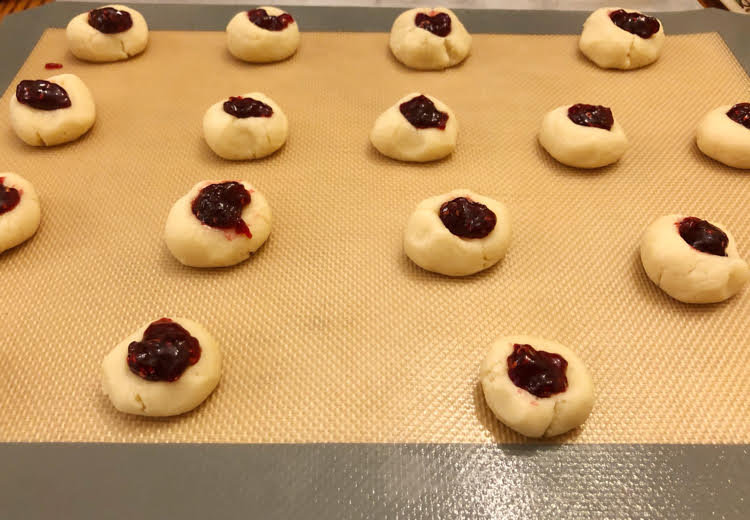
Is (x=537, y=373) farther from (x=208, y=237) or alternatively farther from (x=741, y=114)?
(x=741, y=114)

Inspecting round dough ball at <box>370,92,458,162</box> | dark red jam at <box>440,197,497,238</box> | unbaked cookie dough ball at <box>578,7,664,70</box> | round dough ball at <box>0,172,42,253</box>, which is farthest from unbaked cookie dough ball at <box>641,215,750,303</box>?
round dough ball at <box>0,172,42,253</box>

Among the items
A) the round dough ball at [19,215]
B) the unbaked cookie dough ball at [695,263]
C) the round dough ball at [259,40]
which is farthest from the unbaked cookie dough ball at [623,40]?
the round dough ball at [19,215]

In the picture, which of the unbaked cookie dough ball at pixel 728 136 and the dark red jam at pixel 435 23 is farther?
the dark red jam at pixel 435 23

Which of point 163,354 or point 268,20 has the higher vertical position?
point 268,20

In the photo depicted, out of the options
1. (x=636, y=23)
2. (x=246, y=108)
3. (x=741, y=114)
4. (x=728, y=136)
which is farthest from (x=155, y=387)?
(x=636, y=23)

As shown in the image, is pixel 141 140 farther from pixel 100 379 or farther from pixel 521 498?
pixel 521 498

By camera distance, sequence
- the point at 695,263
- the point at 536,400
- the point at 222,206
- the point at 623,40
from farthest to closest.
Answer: the point at 623,40
the point at 222,206
the point at 695,263
the point at 536,400

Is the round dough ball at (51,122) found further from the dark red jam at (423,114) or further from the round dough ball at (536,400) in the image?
the round dough ball at (536,400)
